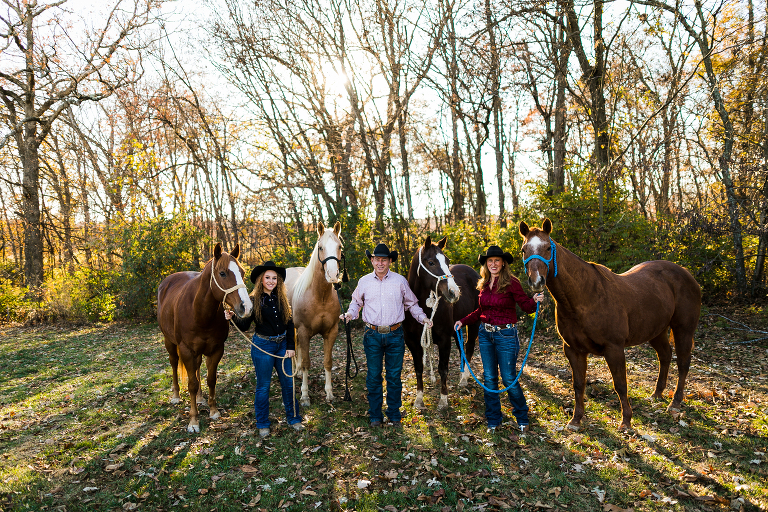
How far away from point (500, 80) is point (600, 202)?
591 centimetres

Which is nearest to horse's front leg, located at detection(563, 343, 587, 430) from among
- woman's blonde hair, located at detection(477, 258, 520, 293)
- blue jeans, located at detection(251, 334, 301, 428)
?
woman's blonde hair, located at detection(477, 258, 520, 293)

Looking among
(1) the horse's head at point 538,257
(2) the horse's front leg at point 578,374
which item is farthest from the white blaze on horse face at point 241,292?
(2) the horse's front leg at point 578,374

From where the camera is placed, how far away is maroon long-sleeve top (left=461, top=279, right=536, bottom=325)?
4691 millimetres

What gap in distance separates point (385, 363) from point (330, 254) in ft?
5.11

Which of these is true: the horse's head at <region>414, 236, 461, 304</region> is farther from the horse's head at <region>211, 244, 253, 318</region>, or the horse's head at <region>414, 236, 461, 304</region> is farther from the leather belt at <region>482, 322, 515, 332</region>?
the horse's head at <region>211, 244, 253, 318</region>

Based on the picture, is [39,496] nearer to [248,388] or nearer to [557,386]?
[248,388]

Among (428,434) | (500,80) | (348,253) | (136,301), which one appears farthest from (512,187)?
(428,434)

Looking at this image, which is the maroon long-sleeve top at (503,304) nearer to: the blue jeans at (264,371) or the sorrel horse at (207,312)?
the blue jeans at (264,371)

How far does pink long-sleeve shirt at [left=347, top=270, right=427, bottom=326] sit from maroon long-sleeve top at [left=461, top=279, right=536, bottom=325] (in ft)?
2.41

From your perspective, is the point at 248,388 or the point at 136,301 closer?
the point at 248,388

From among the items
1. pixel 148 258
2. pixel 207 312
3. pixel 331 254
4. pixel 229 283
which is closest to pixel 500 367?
pixel 331 254

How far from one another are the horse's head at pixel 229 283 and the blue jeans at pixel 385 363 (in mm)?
1413

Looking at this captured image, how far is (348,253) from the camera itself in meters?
11.8

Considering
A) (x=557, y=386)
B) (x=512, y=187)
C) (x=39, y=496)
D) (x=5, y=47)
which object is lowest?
(x=557, y=386)
